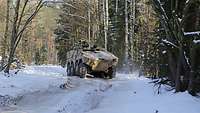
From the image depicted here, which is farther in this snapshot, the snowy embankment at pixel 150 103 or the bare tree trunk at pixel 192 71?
the bare tree trunk at pixel 192 71

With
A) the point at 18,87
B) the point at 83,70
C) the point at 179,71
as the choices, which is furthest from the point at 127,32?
the point at 179,71

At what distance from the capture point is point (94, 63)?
2675 centimetres

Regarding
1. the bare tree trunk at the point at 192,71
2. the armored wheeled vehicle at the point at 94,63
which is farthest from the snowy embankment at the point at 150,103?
the armored wheeled vehicle at the point at 94,63

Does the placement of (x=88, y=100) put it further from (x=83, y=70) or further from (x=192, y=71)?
(x=83, y=70)

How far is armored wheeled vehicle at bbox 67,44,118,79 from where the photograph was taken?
87.7ft

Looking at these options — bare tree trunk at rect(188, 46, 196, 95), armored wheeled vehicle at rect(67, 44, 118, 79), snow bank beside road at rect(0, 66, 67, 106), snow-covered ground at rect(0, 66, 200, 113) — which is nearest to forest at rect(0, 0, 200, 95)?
bare tree trunk at rect(188, 46, 196, 95)

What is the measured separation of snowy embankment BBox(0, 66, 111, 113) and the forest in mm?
2547

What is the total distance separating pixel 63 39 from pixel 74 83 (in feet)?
125

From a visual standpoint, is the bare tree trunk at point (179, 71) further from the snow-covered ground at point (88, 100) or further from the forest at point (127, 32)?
the snow-covered ground at point (88, 100)

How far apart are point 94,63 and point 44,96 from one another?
33.3 ft

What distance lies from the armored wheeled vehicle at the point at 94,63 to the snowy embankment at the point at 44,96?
17.4ft

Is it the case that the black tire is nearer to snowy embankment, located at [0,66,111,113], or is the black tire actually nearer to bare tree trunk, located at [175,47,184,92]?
snowy embankment, located at [0,66,111,113]

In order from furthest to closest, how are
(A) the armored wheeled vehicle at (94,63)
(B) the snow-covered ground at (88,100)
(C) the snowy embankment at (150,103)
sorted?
(A) the armored wheeled vehicle at (94,63) < (B) the snow-covered ground at (88,100) < (C) the snowy embankment at (150,103)

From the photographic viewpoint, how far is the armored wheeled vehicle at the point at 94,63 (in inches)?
1053
